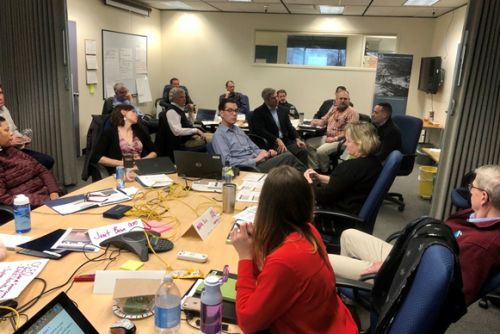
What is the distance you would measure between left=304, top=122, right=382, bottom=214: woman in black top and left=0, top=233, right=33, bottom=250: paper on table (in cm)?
159

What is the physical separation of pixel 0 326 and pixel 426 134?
8.19 meters

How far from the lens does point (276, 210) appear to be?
4.41 ft

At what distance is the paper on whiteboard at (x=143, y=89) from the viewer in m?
8.15

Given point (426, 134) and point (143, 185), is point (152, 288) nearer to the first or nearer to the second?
A: point (143, 185)

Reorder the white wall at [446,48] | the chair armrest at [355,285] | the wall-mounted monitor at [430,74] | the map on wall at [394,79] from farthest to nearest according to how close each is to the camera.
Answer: the map on wall at [394,79] < the wall-mounted monitor at [430,74] < the white wall at [446,48] < the chair armrest at [355,285]

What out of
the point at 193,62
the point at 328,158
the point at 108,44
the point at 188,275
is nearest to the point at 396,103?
the point at 328,158

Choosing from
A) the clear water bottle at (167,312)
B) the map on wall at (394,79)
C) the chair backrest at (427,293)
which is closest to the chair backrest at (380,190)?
the chair backrest at (427,293)

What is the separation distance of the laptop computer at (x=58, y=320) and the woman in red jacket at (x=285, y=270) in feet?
1.50

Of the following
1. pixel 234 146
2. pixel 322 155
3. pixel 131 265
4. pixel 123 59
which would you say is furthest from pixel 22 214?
pixel 123 59

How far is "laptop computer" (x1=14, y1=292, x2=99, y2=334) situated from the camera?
103 centimetres

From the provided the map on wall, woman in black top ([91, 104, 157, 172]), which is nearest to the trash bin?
woman in black top ([91, 104, 157, 172])

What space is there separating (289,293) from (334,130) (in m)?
4.66

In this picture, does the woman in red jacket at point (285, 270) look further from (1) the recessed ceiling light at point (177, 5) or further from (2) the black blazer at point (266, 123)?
(1) the recessed ceiling light at point (177, 5)

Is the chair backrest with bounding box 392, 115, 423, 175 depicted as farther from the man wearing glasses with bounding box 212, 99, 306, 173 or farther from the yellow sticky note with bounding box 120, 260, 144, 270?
the yellow sticky note with bounding box 120, 260, 144, 270
